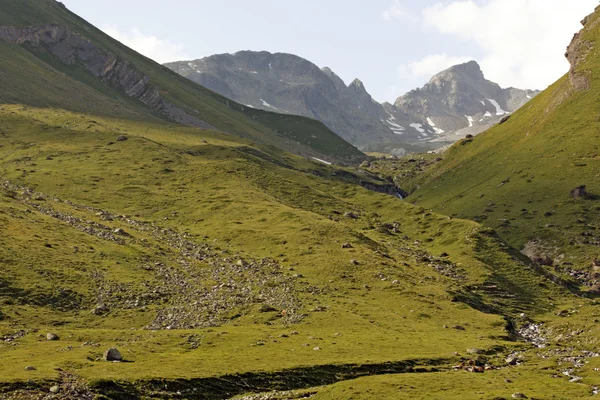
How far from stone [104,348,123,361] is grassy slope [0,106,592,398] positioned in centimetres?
128

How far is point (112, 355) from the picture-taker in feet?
173

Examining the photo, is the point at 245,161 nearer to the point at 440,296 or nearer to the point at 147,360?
the point at 440,296

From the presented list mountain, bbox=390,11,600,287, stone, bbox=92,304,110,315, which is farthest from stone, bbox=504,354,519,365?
mountain, bbox=390,11,600,287

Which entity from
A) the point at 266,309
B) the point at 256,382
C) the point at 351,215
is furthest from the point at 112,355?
the point at 351,215

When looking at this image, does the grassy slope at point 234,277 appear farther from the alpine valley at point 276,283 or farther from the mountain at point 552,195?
the mountain at point 552,195

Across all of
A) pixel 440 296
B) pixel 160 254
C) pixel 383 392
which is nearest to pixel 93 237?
pixel 160 254

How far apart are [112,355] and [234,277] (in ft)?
118

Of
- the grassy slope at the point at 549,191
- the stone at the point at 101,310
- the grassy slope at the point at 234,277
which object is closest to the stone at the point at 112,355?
the grassy slope at the point at 234,277

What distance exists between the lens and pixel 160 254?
3701 inches

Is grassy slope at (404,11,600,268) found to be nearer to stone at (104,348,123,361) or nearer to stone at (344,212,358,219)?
stone at (344,212,358,219)

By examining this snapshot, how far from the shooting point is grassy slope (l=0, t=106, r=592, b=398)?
59.0 metres

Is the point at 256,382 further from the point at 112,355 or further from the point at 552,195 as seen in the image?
the point at 552,195

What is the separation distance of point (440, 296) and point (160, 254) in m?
41.7

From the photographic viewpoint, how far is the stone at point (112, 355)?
52500mm
